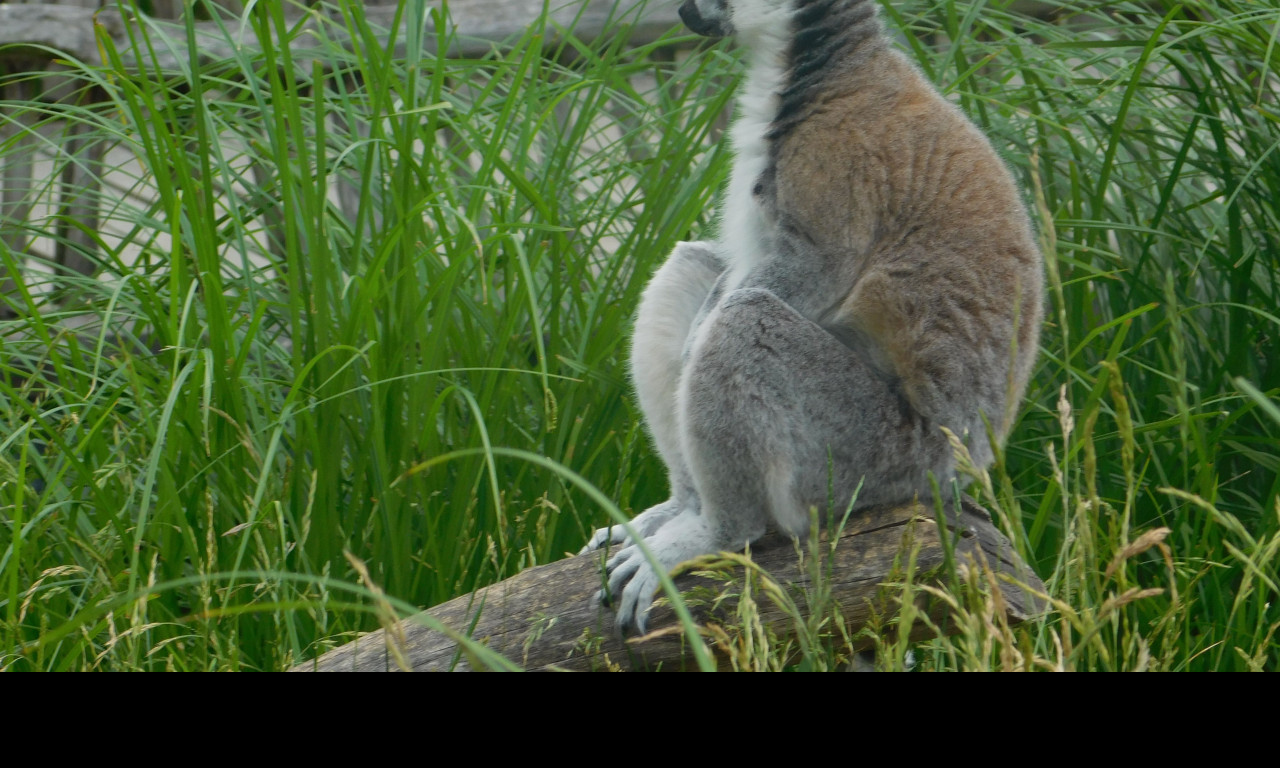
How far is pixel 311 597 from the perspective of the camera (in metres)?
2.78

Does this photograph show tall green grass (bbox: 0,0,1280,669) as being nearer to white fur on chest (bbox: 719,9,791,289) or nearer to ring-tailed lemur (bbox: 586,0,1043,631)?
ring-tailed lemur (bbox: 586,0,1043,631)

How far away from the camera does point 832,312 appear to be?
9.18ft

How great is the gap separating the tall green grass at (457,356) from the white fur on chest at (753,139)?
580 millimetres

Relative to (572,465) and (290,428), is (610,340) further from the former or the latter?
(290,428)

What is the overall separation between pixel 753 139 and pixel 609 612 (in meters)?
1.34

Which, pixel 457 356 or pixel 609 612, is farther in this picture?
pixel 457 356

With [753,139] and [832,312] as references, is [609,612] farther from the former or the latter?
[753,139]

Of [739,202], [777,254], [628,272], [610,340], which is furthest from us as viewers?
[628,272]

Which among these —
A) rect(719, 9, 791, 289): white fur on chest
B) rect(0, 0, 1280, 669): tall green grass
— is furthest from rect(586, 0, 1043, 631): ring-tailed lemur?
rect(0, 0, 1280, 669): tall green grass

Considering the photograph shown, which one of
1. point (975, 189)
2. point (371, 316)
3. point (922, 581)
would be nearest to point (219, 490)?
point (371, 316)

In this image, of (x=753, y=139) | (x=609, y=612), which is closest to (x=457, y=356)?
(x=753, y=139)

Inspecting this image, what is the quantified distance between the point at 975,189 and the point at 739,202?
0.61m

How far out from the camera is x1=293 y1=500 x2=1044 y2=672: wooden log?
242 centimetres

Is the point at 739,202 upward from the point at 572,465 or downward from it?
upward
